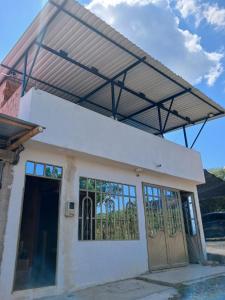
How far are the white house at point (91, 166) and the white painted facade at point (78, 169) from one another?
0.02 metres

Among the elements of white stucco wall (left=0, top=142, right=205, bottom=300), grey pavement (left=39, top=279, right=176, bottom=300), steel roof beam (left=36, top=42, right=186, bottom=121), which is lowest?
grey pavement (left=39, top=279, right=176, bottom=300)

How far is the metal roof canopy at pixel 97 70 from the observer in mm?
5847

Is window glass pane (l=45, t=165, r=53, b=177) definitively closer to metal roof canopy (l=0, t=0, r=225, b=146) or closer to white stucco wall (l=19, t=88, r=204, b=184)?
white stucco wall (l=19, t=88, r=204, b=184)

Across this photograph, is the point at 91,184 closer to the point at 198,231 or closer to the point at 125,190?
the point at 125,190

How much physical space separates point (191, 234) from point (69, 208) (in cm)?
622

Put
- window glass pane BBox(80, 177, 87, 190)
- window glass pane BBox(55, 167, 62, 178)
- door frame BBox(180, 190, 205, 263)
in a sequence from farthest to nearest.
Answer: door frame BBox(180, 190, 205, 263)
window glass pane BBox(80, 177, 87, 190)
window glass pane BBox(55, 167, 62, 178)

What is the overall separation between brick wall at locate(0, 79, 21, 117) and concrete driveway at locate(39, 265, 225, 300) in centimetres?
455

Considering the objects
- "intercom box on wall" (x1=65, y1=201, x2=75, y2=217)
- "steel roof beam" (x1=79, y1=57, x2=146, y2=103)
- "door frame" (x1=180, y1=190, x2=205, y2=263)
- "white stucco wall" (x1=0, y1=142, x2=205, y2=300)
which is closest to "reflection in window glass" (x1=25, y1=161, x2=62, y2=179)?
"white stucco wall" (x1=0, y1=142, x2=205, y2=300)

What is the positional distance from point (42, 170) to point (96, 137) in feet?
5.44

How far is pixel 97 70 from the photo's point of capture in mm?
7570

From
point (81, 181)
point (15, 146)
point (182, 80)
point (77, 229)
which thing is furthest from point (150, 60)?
point (77, 229)

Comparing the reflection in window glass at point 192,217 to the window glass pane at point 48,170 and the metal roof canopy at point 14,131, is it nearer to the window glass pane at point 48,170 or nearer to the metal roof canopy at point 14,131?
the window glass pane at point 48,170

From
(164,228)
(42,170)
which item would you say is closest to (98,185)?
(42,170)

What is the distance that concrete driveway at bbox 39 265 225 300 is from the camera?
5.03 meters
